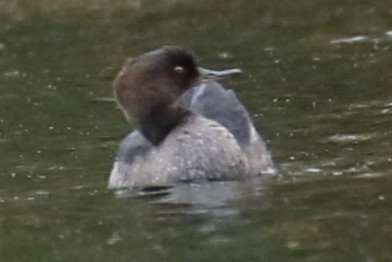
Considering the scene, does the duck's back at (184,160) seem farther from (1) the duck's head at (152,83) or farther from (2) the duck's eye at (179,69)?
(2) the duck's eye at (179,69)

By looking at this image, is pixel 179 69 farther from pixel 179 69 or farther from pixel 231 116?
pixel 231 116

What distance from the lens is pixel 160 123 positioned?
15.3 metres

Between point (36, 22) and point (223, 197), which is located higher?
point (223, 197)

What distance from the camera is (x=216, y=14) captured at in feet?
90.1

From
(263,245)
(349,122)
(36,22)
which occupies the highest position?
(263,245)

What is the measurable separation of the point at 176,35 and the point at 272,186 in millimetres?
11255

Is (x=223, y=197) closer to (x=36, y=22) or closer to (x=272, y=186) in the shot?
(x=272, y=186)

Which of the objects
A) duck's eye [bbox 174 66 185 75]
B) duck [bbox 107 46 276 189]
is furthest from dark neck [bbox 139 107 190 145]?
duck's eye [bbox 174 66 185 75]

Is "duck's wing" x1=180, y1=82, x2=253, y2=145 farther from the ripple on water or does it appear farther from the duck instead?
the ripple on water

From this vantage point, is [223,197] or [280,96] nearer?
[223,197]

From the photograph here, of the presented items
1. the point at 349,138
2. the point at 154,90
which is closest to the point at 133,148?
the point at 154,90

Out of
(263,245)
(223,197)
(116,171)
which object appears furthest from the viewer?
(116,171)

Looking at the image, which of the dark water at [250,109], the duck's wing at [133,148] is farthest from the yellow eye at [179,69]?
the dark water at [250,109]

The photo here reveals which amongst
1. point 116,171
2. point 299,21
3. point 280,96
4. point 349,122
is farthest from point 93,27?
point 116,171
